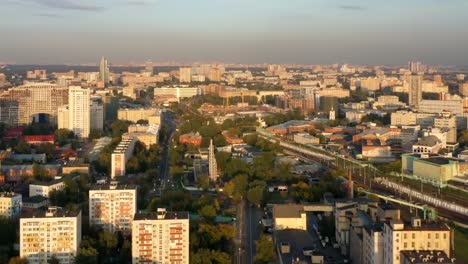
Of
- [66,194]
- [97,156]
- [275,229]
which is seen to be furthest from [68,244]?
[97,156]

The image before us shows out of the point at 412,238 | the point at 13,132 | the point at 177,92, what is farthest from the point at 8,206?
A: the point at 177,92

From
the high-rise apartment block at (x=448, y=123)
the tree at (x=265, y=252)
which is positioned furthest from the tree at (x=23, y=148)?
the high-rise apartment block at (x=448, y=123)

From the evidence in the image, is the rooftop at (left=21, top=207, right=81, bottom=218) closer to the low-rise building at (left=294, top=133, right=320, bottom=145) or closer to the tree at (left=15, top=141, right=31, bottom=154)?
the tree at (left=15, top=141, right=31, bottom=154)

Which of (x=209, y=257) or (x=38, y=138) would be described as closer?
(x=209, y=257)

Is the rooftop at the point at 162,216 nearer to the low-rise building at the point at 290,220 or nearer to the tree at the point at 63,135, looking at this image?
the low-rise building at the point at 290,220

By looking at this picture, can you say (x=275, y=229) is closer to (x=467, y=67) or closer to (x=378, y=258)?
(x=378, y=258)

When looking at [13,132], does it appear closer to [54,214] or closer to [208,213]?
[208,213]
